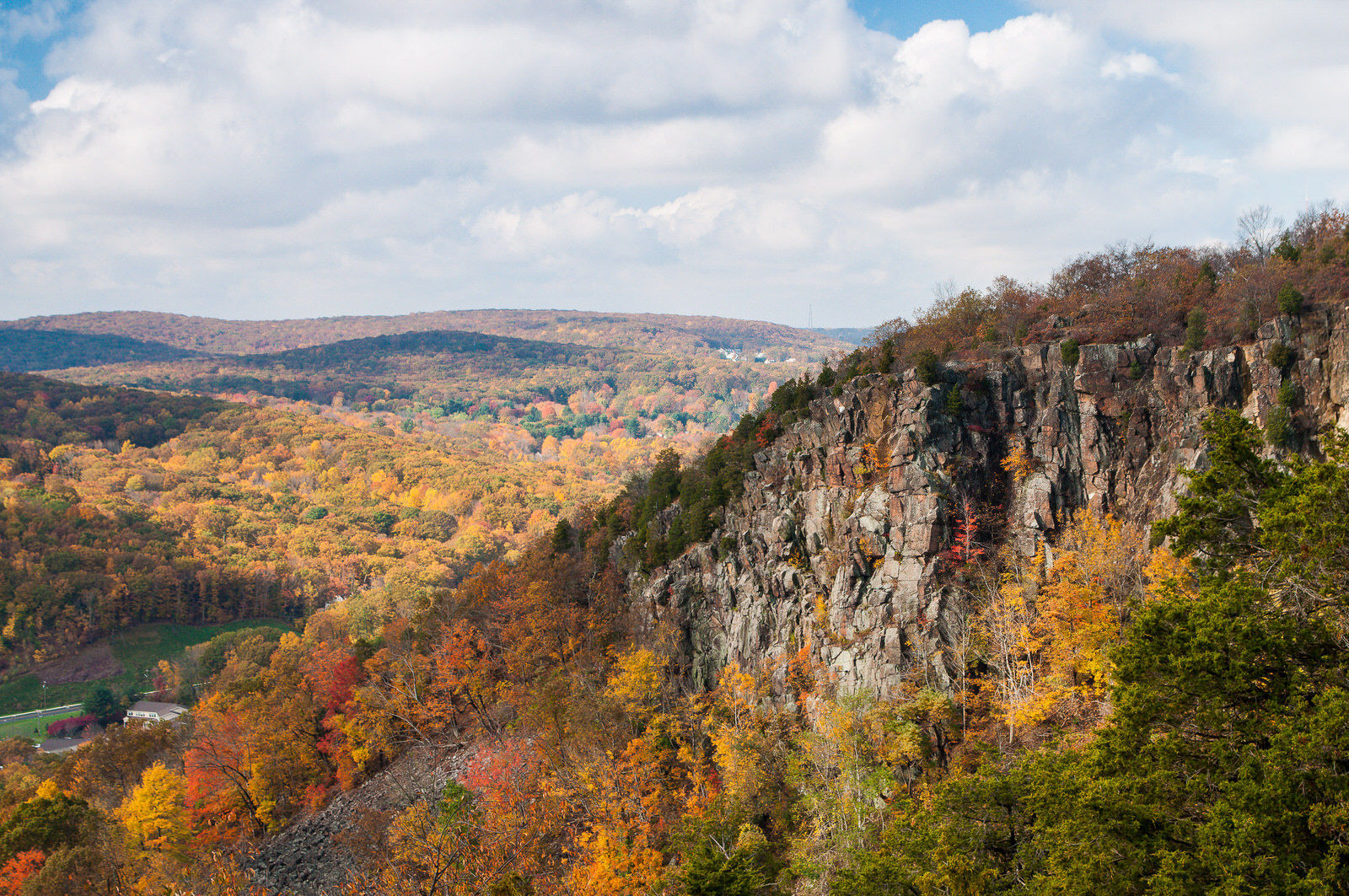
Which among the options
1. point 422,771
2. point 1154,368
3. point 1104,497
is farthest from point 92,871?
point 1154,368

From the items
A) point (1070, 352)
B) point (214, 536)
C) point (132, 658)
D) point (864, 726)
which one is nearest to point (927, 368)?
point (1070, 352)

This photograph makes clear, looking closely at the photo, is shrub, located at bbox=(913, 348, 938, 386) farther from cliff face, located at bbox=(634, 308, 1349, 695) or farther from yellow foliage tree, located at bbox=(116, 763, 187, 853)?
yellow foliage tree, located at bbox=(116, 763, 187, 853)

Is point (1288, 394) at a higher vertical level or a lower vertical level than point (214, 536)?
higher

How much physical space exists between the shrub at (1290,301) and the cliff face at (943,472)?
564mm

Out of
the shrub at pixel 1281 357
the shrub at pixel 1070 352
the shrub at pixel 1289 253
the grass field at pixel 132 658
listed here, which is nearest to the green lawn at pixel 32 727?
the grass field at pixel 132 658

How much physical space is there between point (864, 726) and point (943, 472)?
13248 mm

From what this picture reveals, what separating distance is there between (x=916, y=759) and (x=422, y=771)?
3237 cm

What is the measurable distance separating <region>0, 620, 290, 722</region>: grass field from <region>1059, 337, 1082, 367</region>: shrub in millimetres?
118901

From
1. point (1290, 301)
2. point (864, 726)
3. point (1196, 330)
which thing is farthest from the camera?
point (1196, 330)

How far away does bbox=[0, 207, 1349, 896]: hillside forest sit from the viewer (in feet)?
45.3

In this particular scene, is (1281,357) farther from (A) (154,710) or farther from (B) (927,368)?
(A) (154,710)

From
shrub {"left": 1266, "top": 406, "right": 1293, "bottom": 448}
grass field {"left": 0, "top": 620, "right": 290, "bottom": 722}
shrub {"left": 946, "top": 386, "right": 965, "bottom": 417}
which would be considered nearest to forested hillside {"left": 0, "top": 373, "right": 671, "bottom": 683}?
grass field {"left": 0, "top": 620, "right": 290, "bottom": 722}

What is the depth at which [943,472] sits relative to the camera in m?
37.5

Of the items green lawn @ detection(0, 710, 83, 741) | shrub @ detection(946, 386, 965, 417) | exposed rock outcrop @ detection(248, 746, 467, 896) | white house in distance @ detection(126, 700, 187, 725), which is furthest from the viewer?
green lawn @ detection(0, 710, 83, 741)
